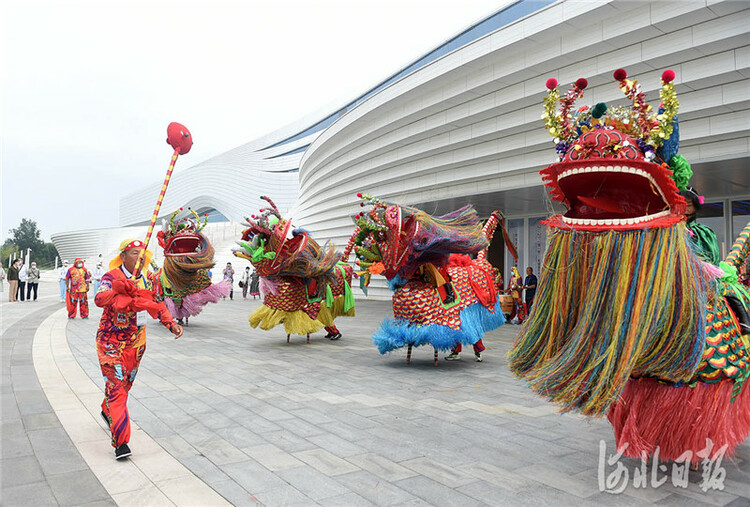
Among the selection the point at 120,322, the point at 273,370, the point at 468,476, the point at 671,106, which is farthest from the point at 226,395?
the point at 671,106

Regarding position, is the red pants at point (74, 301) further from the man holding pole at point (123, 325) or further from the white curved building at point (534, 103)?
the man holding pole at point (123, 325)

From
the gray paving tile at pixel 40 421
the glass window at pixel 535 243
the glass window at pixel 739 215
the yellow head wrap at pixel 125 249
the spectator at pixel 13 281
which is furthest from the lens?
the spectator at pixel 13 281

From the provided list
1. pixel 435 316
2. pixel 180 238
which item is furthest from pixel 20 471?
pixel 180 238

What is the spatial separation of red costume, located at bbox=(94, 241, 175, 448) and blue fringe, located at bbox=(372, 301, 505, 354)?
3169mm

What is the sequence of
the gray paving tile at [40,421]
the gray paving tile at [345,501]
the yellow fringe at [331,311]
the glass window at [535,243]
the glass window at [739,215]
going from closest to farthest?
1. the gray paving tile at [345,501]
2. the gray paving tile at [40,421]
3. the yellow fringe at [331,311]
4. the glass window at [739,215]
5. the glass window at [535,243]

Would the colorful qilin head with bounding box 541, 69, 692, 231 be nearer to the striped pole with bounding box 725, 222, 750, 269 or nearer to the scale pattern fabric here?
the striped pole with bounding box 725, 222, 750, 269

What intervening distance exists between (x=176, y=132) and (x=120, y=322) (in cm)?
153

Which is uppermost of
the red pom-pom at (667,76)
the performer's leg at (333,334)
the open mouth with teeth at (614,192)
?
the red pom-pom at (667,76)

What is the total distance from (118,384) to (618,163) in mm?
3554

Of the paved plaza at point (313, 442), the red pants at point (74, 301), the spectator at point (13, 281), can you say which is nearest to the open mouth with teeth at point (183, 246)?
the red pants at point (74, 301)

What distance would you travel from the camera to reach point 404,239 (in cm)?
618

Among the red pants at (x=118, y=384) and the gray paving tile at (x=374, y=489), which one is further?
the red pants at (x=118, y=384)

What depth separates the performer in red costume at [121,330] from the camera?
11.7 feet

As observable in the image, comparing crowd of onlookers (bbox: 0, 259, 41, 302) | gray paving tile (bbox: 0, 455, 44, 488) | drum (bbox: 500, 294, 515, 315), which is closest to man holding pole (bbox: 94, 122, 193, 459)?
gray paving tile (bbox: 0, 455, 44, 488)
